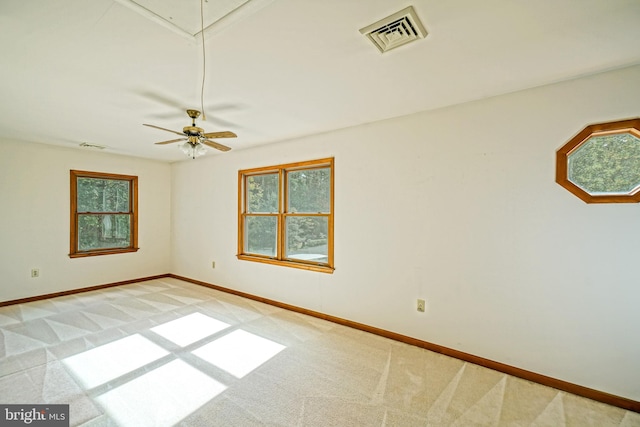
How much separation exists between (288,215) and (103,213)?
3561 millimetres

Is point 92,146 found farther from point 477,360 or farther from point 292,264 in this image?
point 477,360

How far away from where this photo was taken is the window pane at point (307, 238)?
3.78m

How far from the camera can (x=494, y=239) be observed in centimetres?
256

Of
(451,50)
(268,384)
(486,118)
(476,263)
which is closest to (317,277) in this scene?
(268,384)

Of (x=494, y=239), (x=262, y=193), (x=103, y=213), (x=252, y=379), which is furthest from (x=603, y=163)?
(x=103, y=213)

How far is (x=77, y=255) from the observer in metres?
4.69

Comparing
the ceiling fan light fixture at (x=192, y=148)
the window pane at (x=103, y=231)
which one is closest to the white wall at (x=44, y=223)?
the window pane at (x=103, y=231)

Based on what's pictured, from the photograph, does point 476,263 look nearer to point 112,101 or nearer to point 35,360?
point 112,101

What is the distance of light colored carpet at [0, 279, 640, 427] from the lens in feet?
6.35

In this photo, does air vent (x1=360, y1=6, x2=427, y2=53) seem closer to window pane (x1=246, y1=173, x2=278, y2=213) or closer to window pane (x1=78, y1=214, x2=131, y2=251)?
window pane (x1=246, y1=173, x2=278, y2=213)

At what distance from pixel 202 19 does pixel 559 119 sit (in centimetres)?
274

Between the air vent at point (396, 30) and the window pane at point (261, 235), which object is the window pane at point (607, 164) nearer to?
the air vent at point (396, 30)
